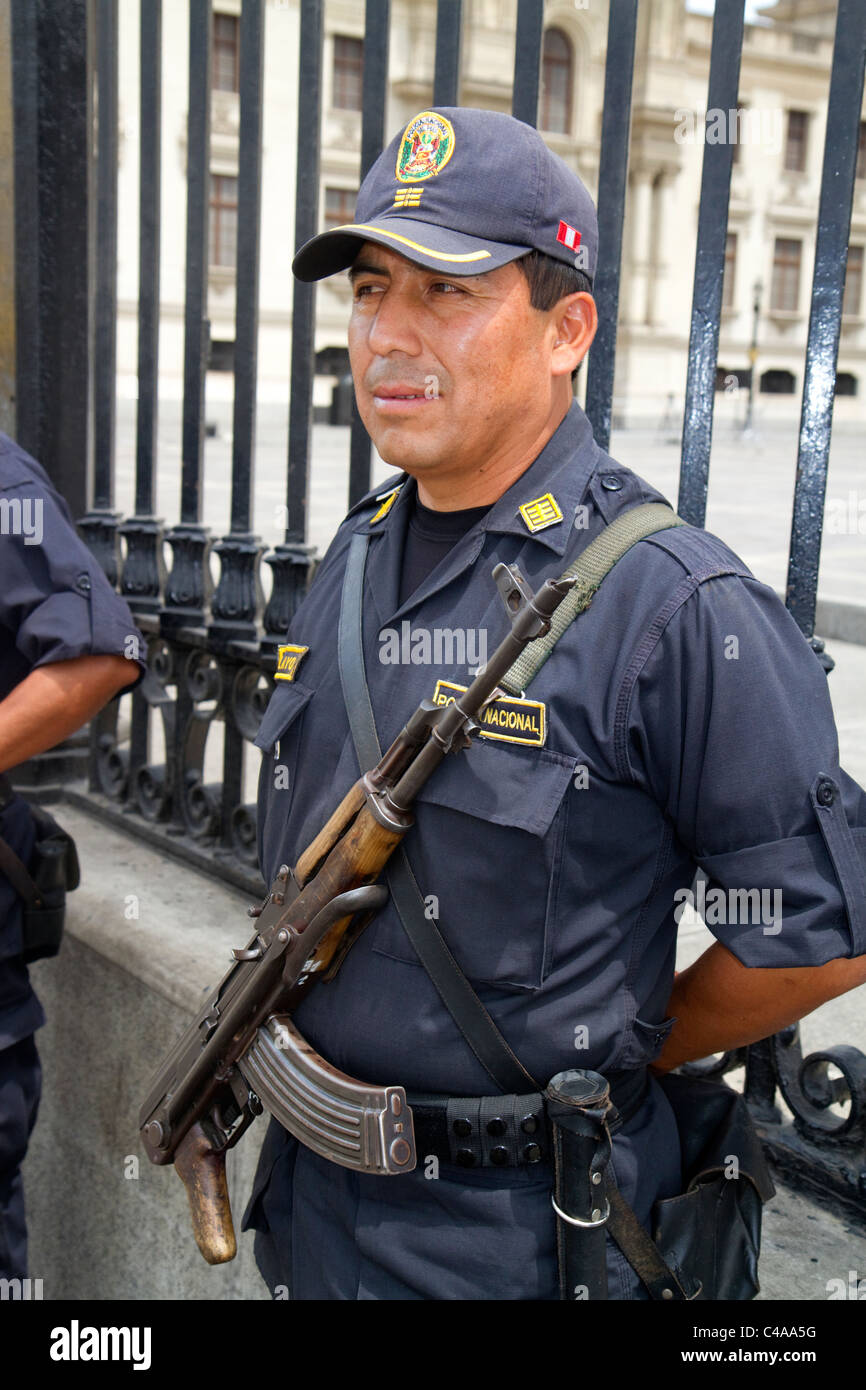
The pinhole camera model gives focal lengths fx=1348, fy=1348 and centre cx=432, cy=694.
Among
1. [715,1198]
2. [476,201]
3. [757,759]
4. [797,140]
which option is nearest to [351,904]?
[757,759]

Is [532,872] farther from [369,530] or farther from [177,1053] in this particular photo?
[177,1053]

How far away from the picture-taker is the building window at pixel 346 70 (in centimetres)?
3428

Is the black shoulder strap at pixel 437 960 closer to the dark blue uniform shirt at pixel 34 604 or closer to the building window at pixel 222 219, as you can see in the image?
the dark blue uniform shirt at pixel 34 604

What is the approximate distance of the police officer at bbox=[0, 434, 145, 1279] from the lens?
2.78 m

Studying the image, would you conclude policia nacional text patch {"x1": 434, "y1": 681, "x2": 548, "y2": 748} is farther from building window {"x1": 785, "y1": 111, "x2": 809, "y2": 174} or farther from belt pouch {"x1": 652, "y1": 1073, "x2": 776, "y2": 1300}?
building window {"x1": 785, "y1": 111, "x2": 809, "y2": 174}

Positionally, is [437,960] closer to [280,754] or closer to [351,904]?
[351,904]

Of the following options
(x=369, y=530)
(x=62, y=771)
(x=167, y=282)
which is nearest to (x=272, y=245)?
(x=167, y=282)

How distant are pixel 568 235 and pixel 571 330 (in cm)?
13

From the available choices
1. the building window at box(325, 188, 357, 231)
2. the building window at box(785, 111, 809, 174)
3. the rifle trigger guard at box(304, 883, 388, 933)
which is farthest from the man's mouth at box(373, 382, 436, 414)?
the building window at box(785, 111, 809, 174)

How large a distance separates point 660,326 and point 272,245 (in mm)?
14709

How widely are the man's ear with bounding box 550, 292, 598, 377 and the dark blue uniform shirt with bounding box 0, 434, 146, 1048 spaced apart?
1318 millimetres

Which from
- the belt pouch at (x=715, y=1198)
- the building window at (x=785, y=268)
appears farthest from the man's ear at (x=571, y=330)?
the building window at (x=785, y=268)

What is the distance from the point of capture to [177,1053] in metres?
2.22
